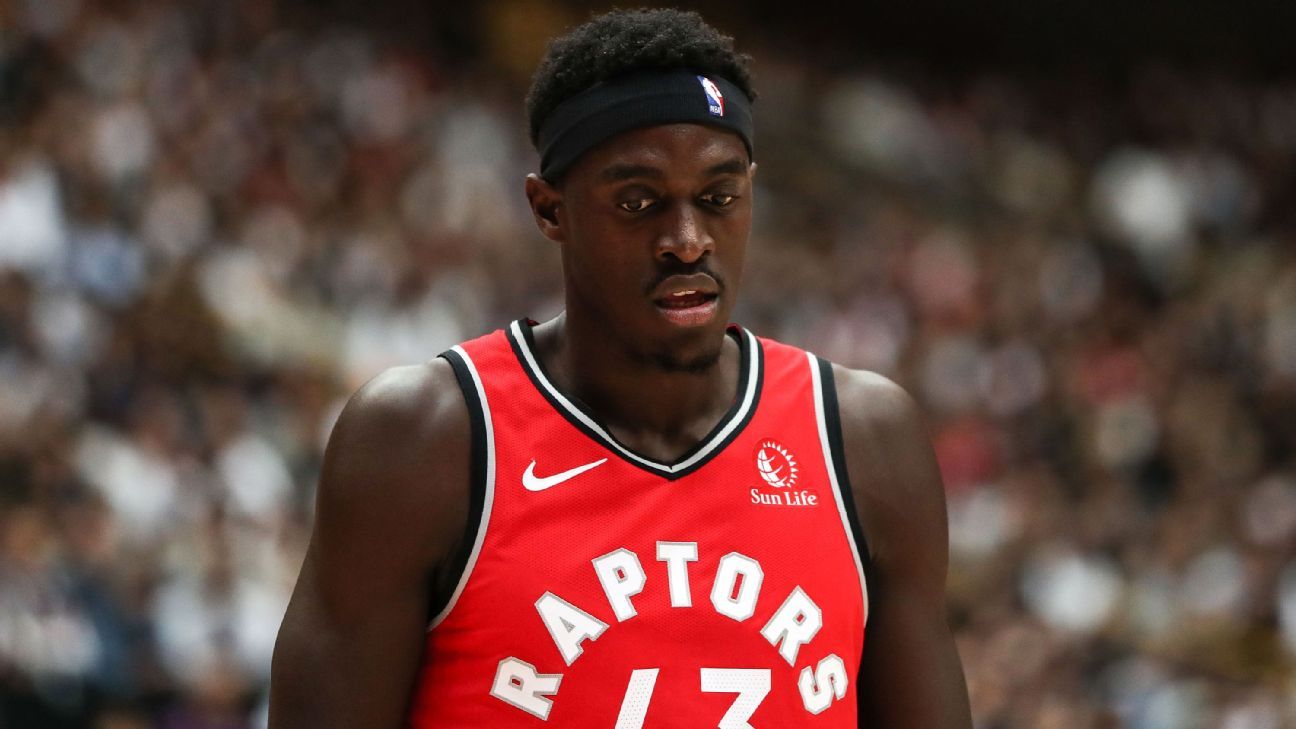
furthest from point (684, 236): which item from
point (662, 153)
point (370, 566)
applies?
point (370, 566)

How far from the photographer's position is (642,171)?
2.68 metres

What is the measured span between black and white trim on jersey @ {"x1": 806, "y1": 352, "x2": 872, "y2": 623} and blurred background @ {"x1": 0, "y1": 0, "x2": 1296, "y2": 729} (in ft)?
17.0

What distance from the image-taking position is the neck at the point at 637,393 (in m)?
2.86

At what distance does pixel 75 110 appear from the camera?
1029cm

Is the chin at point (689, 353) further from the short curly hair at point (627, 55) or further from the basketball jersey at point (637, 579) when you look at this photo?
the short curly hair at point (627, 55)

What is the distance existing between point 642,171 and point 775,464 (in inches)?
22.2

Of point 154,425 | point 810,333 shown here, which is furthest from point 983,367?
point 154,425

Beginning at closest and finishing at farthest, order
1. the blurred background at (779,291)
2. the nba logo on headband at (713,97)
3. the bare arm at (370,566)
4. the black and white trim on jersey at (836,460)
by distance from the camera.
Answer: the bare arm at (370,566) < the nba logo on headband at (713,97) < the black and white trim on jersey at (836,460) < the blurred background at (779,291)

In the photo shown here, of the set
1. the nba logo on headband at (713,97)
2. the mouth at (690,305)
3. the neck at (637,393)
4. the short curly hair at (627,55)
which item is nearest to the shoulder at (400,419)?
the neck at (637,393)

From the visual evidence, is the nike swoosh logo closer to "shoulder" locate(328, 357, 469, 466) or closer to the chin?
"shoulder" locate(328, 357, 469, 466)

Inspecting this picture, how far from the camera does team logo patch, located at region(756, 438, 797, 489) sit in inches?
112

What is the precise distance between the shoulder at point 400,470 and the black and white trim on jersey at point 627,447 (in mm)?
200

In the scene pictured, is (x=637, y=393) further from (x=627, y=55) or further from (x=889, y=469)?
(x=627, y=55)

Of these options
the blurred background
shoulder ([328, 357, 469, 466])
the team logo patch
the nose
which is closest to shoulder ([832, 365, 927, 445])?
the team logo patch
